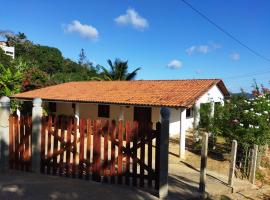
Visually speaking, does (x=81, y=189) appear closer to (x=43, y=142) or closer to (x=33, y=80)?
(x=43, y=142)

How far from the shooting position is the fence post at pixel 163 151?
5.88m

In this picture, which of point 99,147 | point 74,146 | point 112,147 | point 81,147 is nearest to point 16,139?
point 74,146

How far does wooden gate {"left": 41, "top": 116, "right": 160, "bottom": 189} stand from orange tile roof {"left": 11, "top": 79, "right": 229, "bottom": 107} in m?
8.84

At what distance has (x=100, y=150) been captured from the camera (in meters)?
6.57

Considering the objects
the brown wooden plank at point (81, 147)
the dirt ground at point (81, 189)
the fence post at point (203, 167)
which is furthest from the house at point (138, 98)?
the brown wooden plank at point (81, 147)

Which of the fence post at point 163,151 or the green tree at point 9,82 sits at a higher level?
the green tree at point 9,82

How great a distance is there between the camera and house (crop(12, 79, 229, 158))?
54.3 ft

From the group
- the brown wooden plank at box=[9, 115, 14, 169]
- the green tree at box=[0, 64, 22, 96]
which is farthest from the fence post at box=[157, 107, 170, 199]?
the green tree at box=[0, 64, 22, 96]

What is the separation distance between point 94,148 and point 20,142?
6.65 feet

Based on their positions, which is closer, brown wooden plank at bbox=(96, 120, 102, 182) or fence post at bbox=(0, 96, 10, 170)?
brown wooden plank at bbox=(96, 120, 102, 182)

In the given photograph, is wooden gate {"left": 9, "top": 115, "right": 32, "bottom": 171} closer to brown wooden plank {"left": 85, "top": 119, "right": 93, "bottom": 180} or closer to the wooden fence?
the wooden fence

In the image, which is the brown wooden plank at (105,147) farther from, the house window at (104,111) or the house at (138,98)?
the house window at (104,111)

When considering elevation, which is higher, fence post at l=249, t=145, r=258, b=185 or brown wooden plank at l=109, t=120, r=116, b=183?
brown wooden plank at l=109, t=120, r=116, b=183

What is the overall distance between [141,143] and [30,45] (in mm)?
56664
